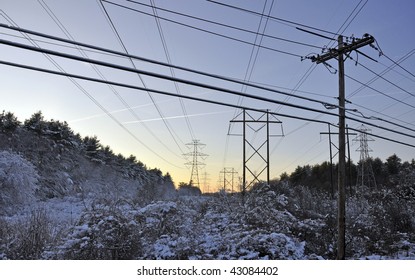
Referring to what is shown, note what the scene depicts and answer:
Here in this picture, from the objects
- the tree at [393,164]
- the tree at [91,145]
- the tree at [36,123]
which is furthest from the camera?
the tree at [393,164]

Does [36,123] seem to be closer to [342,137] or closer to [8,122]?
[8,122]

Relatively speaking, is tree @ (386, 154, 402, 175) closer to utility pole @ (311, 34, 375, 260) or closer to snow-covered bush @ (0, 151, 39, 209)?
utility pole @ (311, 34, 375, 260)

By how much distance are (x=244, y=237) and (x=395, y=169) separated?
7176 cm

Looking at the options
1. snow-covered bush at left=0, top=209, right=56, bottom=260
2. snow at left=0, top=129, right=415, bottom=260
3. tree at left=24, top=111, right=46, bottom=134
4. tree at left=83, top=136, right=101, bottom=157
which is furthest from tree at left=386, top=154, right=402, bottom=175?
snow-covered bush at left=0, top=209, right=56, bottom=260

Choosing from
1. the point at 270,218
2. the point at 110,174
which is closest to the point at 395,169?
the point at 110,174

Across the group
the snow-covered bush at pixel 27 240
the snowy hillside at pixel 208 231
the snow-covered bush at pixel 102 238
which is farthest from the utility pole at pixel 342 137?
the snow-covered bush at pixel 27 240

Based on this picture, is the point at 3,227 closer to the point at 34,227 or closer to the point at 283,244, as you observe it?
the point at 34,227

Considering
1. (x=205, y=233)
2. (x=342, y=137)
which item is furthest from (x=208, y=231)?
(x=342, y=137)

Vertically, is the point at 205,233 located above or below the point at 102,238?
below

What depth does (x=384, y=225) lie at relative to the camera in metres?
16.6

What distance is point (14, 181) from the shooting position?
26.4 meters

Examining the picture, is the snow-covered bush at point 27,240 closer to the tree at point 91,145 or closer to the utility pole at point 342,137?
the utility pole at point 342,137

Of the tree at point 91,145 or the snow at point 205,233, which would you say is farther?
the tree at point 91,145

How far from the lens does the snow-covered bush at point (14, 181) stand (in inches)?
1010
